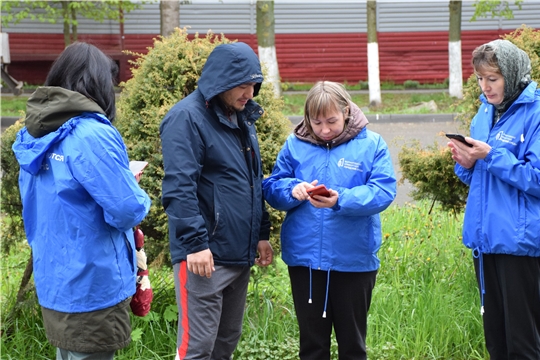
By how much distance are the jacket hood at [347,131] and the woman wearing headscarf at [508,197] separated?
0.49 m

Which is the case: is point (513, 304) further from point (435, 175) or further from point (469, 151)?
point (435, 175)

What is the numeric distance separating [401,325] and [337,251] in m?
1.28

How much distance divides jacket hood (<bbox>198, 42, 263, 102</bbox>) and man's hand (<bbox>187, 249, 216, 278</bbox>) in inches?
28.6

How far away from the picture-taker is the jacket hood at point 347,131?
11.3 ft

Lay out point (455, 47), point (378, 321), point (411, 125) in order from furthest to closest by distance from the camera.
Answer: point (455, 47) < point (411, 125) < point (378, 321)

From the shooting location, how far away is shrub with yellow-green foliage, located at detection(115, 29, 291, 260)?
4078mm

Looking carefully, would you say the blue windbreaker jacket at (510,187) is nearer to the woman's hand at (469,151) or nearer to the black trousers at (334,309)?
the woman's hand at (469,151)

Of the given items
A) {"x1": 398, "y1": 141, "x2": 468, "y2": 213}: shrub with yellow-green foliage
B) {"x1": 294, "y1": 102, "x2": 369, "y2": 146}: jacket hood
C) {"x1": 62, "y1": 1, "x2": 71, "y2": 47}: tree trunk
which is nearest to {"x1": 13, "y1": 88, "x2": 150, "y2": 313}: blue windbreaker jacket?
{"x1": 294, "y1": 102, "x2": 369, "y2": 146}: jacket hood

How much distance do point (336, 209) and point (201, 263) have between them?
0.72 m

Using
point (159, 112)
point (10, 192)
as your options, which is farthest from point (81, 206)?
point (10, 192)

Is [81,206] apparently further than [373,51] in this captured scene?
No

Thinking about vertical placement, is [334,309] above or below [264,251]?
below

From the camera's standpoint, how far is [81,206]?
9.39 feet

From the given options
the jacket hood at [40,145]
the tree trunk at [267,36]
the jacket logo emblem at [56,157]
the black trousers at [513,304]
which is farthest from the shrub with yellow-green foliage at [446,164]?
the tree trunk at [267,36]
